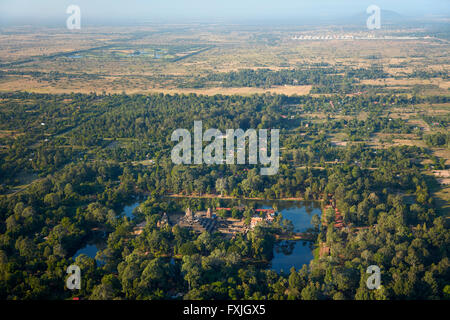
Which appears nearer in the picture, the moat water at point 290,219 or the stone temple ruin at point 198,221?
the moat water at point 290,219

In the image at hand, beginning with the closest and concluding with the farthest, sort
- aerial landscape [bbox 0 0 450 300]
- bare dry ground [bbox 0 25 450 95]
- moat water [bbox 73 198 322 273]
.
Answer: aerial landscape [bbox 0 0 450 300]
moat water [bbox 73 198 322 273]
bare dry ground [bbox 0 25 450 95]

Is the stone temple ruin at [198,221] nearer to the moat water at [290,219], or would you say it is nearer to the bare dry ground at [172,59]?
Result: the moat water at [290,219]

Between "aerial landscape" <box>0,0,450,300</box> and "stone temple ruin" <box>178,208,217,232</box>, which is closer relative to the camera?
"aerial landscape" <box>0,0,450,300</box>

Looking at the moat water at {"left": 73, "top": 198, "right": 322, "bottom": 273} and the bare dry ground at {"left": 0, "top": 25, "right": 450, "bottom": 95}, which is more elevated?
the bare dry ground at {"left": 0, "top": 25, "right": 450, "bottom": 95}

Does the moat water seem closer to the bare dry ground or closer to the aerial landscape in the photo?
the aerial landscape

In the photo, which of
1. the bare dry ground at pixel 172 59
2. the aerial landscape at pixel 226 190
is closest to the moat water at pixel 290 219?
the aerial landscape at pixel 226 190

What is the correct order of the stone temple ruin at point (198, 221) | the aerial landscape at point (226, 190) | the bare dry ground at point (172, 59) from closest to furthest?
the aerial landscape at point (226, 190), the stone temple ruin at point (198, 221), the bare dry ground at point (172, 59)

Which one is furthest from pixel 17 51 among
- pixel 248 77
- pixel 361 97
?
pixel 361 97

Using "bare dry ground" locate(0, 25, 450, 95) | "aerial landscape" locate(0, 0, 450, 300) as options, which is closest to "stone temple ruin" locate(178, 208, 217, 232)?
"aerial landscape" locate(0, 0, 450, 300)

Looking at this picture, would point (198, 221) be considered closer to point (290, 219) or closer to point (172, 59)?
point (290, 219)

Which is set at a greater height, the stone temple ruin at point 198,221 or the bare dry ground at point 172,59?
the bare dry ground at point 172,59
